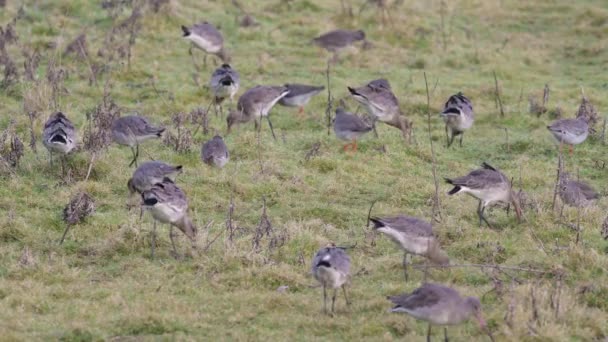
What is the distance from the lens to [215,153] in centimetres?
1209

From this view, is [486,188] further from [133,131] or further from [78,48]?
[78,48]

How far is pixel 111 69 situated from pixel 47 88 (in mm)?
2186

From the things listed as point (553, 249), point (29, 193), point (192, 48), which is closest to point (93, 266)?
point (29, 193)

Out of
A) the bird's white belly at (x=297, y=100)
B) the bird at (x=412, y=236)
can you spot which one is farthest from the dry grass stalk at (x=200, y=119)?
the bird at (x=412, y=236)

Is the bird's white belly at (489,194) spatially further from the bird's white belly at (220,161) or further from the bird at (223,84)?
the bird at (223,84)

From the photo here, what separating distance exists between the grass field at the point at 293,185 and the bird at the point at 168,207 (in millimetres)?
206

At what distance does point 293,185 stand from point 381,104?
2414mm

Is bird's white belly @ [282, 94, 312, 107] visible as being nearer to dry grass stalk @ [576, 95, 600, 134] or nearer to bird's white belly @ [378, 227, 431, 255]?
dry grass stalk @ [576, 95, 600, 134]

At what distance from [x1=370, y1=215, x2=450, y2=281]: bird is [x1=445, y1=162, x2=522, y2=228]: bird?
135cm

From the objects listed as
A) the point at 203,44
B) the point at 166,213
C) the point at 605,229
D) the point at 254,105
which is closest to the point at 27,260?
the point at 166,213

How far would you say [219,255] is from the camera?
9.40 meters

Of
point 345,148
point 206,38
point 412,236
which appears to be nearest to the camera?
point 412,236

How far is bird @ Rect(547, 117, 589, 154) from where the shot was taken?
12961 millimetres

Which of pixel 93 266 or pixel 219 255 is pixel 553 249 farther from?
pixel 93 266
